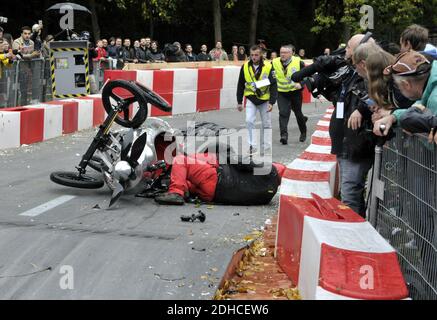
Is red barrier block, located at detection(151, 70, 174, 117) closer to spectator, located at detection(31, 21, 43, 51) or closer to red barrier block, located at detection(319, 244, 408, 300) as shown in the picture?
spectator, located at detection(31, 21, 43, 51)

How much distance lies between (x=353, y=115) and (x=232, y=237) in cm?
161

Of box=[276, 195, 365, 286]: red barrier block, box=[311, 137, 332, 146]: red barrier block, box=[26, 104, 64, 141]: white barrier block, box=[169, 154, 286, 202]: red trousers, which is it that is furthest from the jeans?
box=[276, 195, 365, 286]: red barrier block

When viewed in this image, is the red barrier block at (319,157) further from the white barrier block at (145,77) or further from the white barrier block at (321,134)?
the white barrier block at (145,77)

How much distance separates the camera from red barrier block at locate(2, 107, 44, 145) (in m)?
12.2

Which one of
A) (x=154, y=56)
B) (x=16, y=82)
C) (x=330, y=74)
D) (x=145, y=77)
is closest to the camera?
(x=330, y=74)

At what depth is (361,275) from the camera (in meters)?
4.18

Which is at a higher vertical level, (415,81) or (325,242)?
(415,81)

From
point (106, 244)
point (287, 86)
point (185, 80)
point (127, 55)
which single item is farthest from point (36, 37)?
point (106, 244)

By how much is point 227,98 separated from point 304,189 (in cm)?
1462

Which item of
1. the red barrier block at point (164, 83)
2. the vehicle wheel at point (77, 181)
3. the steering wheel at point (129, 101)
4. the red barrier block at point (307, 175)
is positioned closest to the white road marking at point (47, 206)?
the vehicle wheel at point (77, 181)

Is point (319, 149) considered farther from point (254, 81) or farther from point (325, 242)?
point (254, 81)

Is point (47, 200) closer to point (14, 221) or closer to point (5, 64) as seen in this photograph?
point (14, 221)

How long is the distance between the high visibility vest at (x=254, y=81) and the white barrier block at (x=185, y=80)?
19.3ft

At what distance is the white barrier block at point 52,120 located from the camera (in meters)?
13.1
